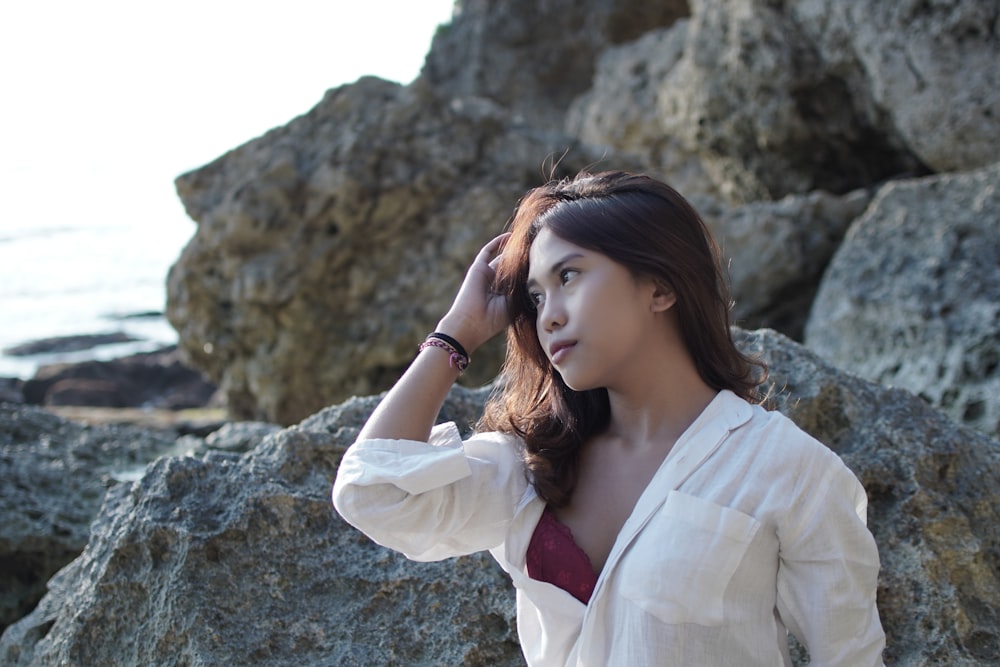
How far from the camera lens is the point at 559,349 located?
1838mm

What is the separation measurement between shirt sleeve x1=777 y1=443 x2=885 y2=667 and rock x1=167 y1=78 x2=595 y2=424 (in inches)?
163

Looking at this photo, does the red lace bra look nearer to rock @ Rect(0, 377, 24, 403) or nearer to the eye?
the eye

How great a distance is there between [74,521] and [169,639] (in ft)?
3.89

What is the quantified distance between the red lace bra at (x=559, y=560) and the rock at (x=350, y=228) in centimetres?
387

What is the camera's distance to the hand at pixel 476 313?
79.7 inches

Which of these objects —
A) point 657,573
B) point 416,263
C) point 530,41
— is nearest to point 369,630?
point 657,573

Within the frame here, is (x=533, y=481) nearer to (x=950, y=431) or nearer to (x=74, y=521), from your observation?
(x=950, y=431)

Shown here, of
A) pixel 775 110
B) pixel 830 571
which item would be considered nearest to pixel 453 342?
pixel 830 571

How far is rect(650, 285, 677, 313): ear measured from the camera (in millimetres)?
1859

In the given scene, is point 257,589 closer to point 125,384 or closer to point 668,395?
point 668,395

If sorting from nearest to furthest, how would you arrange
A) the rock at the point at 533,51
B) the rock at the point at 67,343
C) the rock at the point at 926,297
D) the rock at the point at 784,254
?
the rock at the point at 926,297
the rock at the point at 784,254
the rock at the point at 67,343
the rock at the point at 533,51

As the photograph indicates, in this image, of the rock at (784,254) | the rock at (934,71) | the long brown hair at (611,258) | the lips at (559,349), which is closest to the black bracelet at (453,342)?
the long brown hair at (611,258)

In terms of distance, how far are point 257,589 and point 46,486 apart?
1392 mm

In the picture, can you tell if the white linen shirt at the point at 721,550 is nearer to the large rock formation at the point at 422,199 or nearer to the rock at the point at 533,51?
the large rock formation at the point at 422,199
